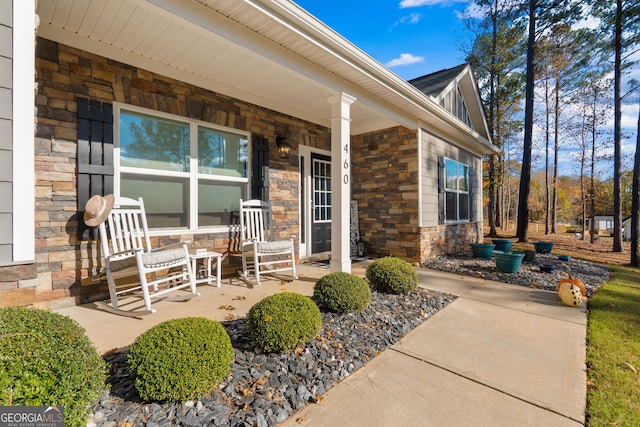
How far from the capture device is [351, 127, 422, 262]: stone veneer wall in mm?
5189

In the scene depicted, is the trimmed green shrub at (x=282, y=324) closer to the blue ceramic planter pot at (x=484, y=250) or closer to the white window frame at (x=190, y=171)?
the white window frame at (x=190, y=171)

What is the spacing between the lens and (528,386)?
170 centimetres

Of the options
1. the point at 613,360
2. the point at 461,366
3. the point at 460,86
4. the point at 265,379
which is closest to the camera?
the point at 265,379

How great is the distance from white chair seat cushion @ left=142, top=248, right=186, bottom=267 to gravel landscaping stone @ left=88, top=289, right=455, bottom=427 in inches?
35.4

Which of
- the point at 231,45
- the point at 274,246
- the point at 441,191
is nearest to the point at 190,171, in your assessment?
the point at 274,246

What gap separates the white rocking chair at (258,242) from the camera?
139 inches

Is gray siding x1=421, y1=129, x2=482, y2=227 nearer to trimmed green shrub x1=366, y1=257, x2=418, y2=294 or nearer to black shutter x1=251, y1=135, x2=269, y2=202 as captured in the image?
trimmed green shrub x1=366, y1=257, x2=418, y2=294

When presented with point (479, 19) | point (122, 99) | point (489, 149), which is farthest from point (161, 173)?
point (479, 19)

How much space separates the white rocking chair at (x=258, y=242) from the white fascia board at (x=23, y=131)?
2.13 metres

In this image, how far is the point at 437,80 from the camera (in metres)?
6.66

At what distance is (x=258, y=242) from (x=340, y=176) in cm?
136

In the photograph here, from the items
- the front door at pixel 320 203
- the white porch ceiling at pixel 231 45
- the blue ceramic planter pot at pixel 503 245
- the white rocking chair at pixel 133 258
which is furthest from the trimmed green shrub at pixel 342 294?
the blue ceramic planter pot at pixel 503 245

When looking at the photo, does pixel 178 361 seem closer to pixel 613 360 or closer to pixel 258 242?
pixel 258 242

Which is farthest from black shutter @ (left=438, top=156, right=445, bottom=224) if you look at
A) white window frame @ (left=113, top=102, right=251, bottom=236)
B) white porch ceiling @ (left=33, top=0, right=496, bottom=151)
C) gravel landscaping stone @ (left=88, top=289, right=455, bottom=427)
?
white window frame @ (left=113, top=102, right=251, bottom=236)
